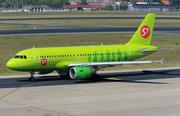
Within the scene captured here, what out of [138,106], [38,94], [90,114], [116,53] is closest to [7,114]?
[90,114]

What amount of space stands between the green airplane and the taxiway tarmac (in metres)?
1.76

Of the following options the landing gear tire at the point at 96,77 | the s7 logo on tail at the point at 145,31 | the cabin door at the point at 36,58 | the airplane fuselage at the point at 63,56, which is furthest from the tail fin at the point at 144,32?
the cabin door at the point at 36,58

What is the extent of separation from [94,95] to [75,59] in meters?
11.7

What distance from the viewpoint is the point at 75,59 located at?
147 ft

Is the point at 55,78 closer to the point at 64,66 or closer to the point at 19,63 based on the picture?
the point at 64,66

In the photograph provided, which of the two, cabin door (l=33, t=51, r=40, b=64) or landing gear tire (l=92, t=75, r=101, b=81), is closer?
cabin door (l=33, t=51, r=40, b=64)

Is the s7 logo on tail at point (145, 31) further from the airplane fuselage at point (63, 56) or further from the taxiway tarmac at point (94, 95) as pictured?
the taxiway tarmac at point (94, 95)

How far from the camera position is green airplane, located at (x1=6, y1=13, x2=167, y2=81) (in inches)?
1645

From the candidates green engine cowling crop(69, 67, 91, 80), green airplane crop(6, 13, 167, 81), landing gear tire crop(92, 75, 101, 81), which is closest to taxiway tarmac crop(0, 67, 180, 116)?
landing gear tire crop(92, 75, 101, 81)

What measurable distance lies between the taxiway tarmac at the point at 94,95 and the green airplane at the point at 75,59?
176cm

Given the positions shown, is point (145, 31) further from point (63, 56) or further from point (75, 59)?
point (63, 56)

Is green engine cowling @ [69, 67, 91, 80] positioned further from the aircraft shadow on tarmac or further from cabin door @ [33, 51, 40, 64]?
cabin door @ [33, 51, 40, 64]

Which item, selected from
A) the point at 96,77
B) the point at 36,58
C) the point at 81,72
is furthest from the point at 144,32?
the point at 36,58

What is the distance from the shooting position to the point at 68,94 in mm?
34625
